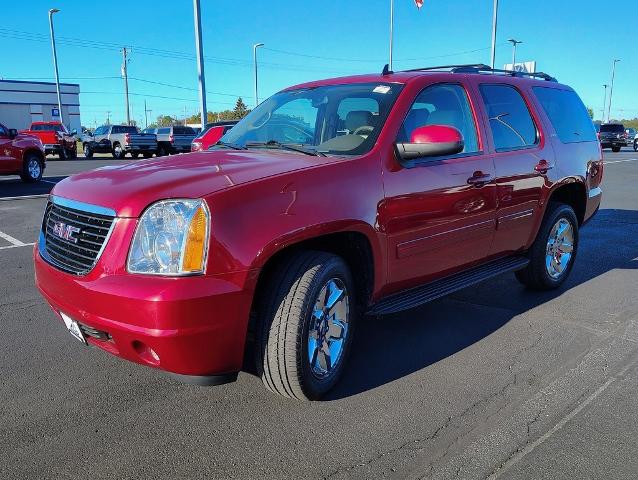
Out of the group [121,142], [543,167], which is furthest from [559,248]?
[121,142]

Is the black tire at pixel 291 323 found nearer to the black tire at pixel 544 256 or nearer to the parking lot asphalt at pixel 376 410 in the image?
the parking lot asphalt at pixel 376 410

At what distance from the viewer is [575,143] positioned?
17.3ft

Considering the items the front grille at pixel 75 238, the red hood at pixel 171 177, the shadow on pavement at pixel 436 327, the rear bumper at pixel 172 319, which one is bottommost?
the shadow on pavement at pixel 436 327

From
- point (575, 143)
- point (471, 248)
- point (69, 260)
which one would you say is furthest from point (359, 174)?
point (575, 143)

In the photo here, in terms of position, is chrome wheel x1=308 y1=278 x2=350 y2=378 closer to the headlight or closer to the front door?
the front door

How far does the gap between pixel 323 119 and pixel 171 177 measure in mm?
1554

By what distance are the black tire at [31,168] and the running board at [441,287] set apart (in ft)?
46.1

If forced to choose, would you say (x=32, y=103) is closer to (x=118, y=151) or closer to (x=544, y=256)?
(x=118, y=151)

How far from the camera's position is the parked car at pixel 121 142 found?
2759 cm

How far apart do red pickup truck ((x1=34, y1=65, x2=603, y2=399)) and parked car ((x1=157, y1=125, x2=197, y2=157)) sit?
976 inches

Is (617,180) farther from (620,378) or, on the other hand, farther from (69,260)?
(69,260)

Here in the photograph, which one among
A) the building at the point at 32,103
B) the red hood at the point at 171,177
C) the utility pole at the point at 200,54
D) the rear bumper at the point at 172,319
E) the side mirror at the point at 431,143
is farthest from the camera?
→ the building at the point at 32,103

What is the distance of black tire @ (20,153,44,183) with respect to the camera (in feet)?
48.6

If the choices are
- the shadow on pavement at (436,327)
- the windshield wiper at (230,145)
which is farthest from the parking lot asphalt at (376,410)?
the windshield wiper at (230,145)
